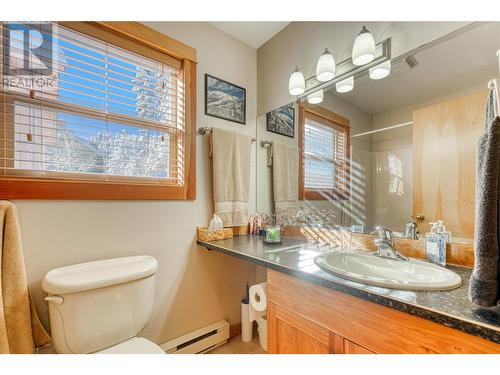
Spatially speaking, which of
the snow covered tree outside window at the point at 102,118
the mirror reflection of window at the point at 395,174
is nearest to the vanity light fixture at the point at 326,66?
the mirror reflection of window at the point at 395,174

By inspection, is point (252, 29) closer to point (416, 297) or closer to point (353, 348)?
point (416, 297)

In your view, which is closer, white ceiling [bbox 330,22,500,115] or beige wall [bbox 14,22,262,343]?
white ceiling [bbox 330,22,500,115]

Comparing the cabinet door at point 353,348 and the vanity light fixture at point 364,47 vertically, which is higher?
the vanity light fixture at point 364,47

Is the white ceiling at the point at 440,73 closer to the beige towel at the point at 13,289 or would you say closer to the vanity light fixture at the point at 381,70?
the vanity light fixture at the point at 381,70

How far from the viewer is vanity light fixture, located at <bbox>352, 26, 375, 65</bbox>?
1227 mm

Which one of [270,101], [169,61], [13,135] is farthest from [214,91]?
[13,135]

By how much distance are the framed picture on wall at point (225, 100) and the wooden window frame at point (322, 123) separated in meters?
0.49

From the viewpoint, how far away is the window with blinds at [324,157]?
1.43 meters

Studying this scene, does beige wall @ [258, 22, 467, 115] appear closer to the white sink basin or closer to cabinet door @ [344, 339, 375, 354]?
the white sink basin

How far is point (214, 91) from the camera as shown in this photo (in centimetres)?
172

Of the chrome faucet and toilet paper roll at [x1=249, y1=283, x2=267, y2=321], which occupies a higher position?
the chrome faucet

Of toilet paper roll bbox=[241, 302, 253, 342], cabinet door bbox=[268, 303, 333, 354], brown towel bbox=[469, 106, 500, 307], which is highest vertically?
brown towel bbox=[469, 106, 500, 307]

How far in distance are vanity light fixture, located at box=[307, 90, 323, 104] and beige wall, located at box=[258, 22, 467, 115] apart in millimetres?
146

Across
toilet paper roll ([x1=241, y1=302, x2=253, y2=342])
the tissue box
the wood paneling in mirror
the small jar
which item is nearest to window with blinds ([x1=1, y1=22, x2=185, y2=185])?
the tissue box
